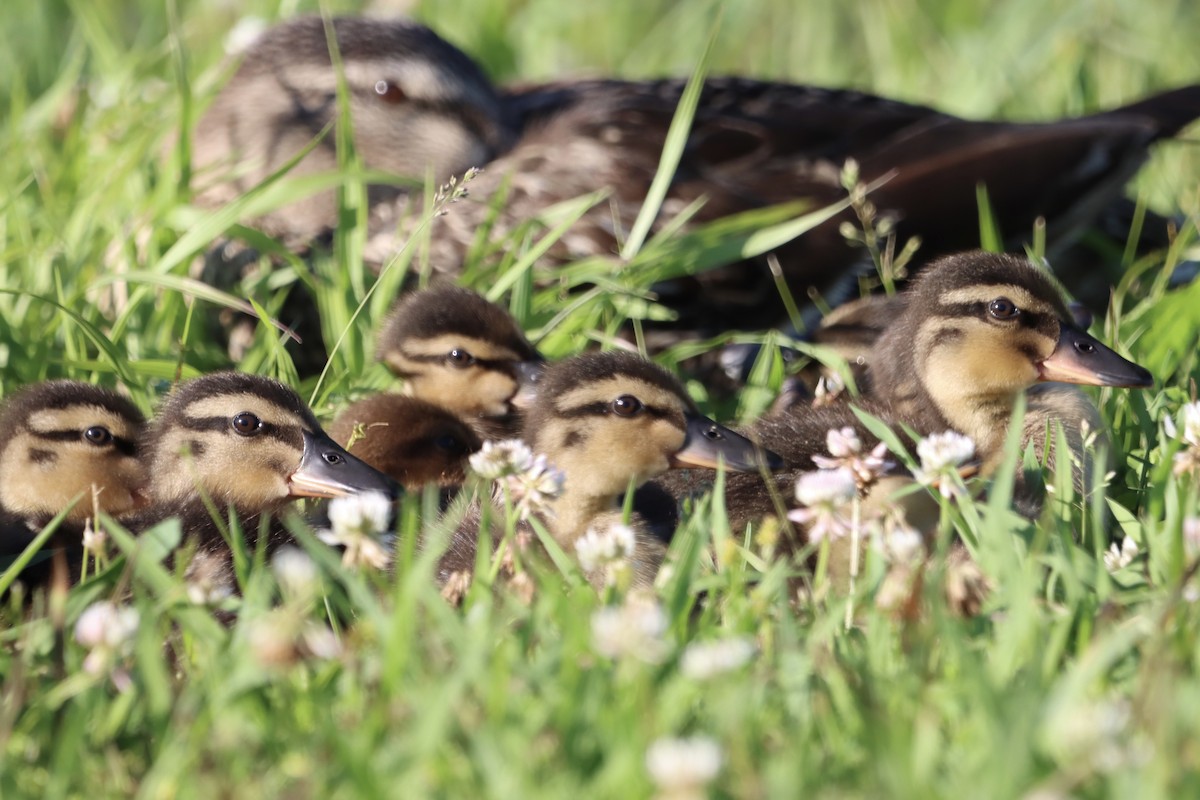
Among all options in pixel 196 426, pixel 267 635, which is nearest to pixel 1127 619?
pixel 267 635

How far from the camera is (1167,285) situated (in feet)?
17.2

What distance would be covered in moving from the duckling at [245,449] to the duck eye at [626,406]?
54 centimetres

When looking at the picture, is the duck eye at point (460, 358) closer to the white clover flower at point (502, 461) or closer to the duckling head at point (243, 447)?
the duckling head at point (243, 447)

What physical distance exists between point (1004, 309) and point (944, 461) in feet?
3.00

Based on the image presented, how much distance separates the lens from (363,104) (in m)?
6.16

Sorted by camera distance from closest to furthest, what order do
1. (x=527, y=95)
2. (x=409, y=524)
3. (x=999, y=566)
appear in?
(x=409, y=524) → (x=999, y=566) → (x=527, y=95)

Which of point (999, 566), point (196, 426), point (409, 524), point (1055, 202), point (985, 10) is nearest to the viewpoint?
point (409, 524)

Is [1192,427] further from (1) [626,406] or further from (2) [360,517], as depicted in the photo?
(2) [360,517]

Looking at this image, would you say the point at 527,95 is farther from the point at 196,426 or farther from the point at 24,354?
the point at 196,426

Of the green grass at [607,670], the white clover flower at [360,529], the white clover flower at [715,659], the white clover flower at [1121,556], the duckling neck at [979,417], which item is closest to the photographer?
the green grass at [607,670]

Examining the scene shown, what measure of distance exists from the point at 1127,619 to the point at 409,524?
1.19m

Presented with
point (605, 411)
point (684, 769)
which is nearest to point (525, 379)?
point (605, 411)

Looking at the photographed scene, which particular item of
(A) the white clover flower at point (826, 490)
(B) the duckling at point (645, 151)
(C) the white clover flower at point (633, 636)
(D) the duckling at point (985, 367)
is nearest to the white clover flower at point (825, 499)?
(A) the white clover flower at point (826, 490)

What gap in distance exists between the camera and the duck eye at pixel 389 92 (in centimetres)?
611
